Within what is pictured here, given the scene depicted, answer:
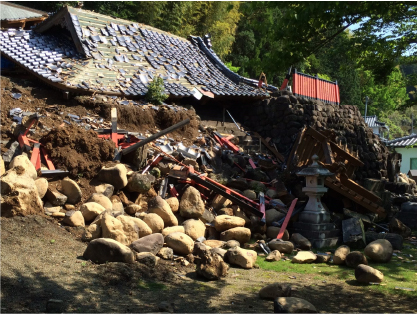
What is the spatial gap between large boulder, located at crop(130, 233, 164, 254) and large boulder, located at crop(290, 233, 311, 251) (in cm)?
346

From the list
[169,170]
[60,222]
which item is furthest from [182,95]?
[60,222]

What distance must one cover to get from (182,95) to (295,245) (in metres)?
6.57

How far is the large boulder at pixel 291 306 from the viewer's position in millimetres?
5297

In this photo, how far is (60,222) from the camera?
799 centimetres

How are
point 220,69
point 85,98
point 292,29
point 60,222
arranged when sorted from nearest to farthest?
point 292,29 < point 60,222 < point 85,98 < point 220,69

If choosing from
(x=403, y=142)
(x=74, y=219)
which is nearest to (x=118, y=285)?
(x=74, y=219)

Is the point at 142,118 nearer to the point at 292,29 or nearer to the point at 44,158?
the point at 44,158

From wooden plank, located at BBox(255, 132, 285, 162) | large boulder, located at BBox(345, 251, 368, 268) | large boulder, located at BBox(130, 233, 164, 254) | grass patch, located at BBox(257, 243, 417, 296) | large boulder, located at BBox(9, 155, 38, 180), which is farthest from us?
wooden plank, located at BBox(255, 132, 285, 162)

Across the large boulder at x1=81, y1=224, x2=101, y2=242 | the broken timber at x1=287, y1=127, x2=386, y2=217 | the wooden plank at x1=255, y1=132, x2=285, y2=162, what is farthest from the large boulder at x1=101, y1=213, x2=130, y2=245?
the wooden plank at x1=255, y1=132, x2=285, y2=162

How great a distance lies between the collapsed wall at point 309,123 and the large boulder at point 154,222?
27.0ft

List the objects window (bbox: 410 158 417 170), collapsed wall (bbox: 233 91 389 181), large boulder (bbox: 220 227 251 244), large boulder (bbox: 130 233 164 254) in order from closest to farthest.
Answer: large boulder (bbox: 130 233 164 254) < large boulder (bbox: 220 227 251 244) < collapsed wall (bbox: 233 91 389 181) < window (bbox: 410 158 417 170)

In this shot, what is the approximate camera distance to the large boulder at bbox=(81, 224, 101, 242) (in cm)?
739

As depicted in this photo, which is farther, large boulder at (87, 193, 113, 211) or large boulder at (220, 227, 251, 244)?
large boulder at (220, 227, 251, 244)

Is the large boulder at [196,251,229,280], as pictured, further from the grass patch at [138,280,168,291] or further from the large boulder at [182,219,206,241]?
the large boulder at [182,219,206,241]
